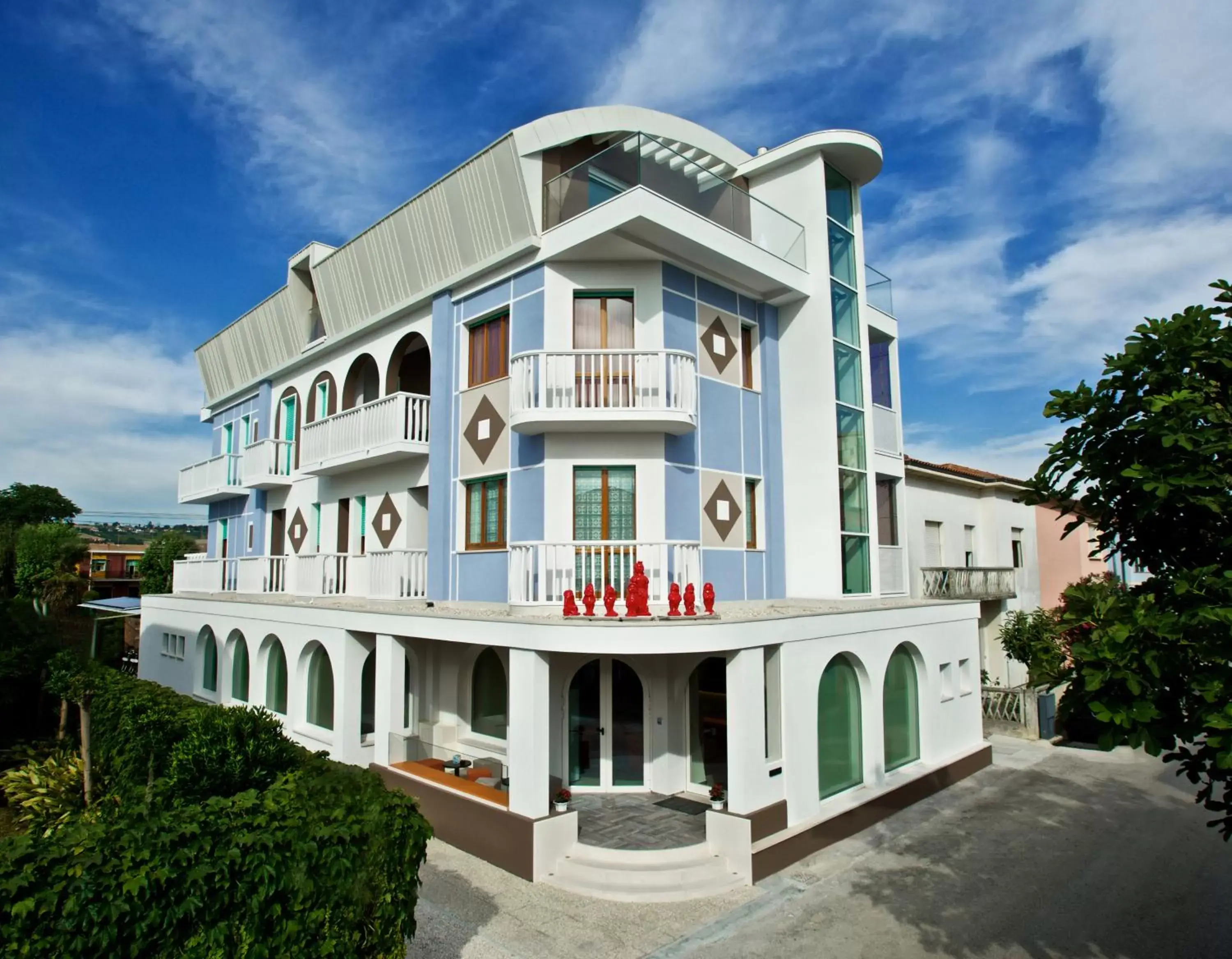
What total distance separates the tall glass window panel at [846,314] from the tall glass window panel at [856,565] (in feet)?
13.1

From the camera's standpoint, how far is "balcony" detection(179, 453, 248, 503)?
22.2m

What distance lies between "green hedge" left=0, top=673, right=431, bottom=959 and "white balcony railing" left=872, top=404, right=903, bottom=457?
12834mm

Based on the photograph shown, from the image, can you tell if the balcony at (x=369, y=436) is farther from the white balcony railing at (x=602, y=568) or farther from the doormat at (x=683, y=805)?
the doormat at (x=683, y=805)

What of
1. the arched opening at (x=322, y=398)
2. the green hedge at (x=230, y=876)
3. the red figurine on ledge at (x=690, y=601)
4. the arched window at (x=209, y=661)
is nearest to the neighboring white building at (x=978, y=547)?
the red figurine on ledge at (x=690, y=601)

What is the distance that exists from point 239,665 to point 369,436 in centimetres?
707

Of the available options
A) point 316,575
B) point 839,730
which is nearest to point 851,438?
point 839,730

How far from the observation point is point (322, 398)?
19.3m

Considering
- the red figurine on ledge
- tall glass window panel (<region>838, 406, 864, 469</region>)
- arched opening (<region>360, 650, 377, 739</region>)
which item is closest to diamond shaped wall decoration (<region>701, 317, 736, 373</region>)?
tall glass window panel (<region>838, 406, 864, 469</region>)

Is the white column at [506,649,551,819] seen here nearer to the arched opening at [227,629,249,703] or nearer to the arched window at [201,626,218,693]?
the arched opening at [227,629,249,703]

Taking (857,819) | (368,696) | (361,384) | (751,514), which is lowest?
(857,819)

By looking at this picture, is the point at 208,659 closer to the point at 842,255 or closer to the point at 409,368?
the point at 409,368

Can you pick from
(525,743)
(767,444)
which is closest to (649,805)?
(525,743)

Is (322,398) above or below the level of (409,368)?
below

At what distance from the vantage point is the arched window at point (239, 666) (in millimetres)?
17969
